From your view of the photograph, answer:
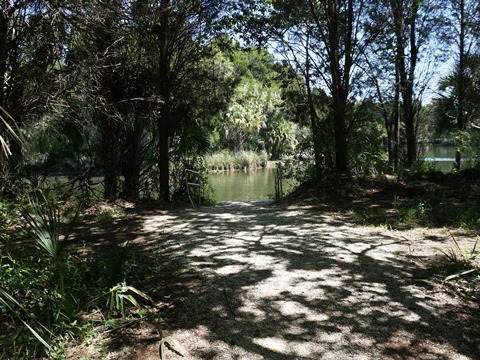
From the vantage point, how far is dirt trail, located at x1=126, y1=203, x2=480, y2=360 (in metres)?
3.03

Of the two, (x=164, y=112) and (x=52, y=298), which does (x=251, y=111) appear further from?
(x=52, y=298)

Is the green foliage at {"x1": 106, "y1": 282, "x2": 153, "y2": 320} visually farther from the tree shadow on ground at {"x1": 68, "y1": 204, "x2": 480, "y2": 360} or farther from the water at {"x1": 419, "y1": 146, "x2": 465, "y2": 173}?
the water at {"x1": 419, "y1": 146, "x2": 465, "y2": 173}

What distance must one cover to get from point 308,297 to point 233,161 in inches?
1289

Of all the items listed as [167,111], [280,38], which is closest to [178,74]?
[167,111]

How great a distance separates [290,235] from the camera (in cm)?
594

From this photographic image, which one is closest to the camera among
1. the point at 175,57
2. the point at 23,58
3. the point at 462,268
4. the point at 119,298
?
the point at 119,298

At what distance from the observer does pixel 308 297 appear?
3.78 metres

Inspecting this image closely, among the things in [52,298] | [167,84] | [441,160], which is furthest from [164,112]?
[441,160]

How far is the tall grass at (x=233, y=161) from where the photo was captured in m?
34.9

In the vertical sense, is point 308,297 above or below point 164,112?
below

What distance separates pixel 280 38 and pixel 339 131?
3138mm

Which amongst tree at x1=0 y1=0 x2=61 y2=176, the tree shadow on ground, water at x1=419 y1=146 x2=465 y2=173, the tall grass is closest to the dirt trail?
the tree shadow on ground

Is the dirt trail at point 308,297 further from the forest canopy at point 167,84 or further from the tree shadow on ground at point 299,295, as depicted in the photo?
the forest canopy at point 167,84

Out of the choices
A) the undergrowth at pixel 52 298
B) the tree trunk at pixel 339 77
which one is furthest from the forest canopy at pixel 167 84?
the undergrowth at pixel 52 298
